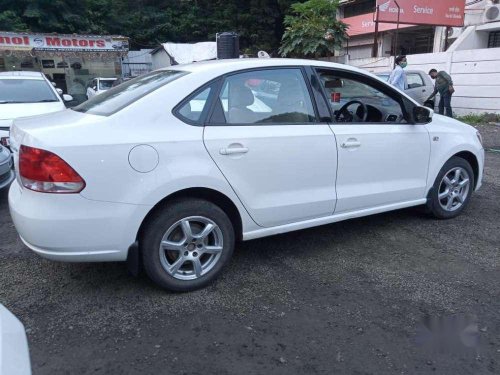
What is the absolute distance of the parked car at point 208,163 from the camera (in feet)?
9.14

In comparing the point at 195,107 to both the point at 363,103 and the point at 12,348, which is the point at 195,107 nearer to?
the point at 363,103

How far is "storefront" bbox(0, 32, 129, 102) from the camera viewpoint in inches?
876

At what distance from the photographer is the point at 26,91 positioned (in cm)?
795

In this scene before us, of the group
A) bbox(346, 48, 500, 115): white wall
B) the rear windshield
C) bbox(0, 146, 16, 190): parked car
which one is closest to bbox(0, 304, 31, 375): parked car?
the rear windshield

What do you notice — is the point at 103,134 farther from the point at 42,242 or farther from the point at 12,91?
the point at 12,91

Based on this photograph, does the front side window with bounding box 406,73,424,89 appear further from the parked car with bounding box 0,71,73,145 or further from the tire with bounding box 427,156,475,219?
the parked car with bounding box 0,71,73,145

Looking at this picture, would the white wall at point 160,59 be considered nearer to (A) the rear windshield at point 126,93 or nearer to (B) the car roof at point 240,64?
(A) the rear windshield at point 126,93

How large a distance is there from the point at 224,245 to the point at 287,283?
1.87 ft

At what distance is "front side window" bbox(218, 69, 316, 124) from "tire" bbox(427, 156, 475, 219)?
5.70ft

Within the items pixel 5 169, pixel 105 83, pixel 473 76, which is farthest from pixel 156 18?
pixel 5 169

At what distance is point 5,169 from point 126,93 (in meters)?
2.86

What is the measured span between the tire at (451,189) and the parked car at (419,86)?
29.1 feet

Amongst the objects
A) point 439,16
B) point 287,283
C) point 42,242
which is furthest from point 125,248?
point 439,16

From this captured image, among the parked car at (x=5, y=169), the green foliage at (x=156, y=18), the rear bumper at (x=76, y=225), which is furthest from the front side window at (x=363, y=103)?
the green foliage at (x=156, y=18)
